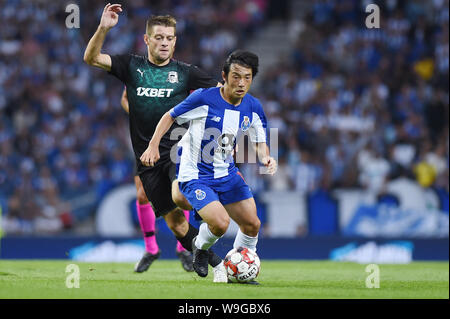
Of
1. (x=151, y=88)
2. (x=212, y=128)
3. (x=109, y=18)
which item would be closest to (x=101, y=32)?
(x=109, y=18)

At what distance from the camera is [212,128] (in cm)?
787

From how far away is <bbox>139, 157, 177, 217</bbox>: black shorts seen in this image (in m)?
8.79

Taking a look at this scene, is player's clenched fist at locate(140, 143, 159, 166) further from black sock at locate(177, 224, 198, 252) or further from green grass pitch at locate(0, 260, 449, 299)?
black sock at locate(177, 224, 198, 252)

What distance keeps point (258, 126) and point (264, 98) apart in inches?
393

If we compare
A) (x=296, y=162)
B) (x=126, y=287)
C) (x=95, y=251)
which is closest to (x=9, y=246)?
(x=95, y=251)

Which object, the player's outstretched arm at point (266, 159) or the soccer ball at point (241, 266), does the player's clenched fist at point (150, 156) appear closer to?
the player's outstretched arm at point (266, 159)

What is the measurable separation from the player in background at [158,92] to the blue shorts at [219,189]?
0.61m

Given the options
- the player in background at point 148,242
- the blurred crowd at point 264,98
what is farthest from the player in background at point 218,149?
the blurred crowd at point 264,98

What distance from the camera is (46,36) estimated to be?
1961 cm

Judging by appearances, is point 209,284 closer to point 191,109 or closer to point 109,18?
point 191,109

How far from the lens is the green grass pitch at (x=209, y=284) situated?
22.5 feet

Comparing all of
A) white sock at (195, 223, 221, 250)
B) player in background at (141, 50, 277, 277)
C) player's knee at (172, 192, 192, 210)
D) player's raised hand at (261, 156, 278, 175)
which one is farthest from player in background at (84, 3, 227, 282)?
player's raised hand at (261, 156, 278, 175)

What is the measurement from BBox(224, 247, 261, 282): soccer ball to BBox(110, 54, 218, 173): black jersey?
153cm
